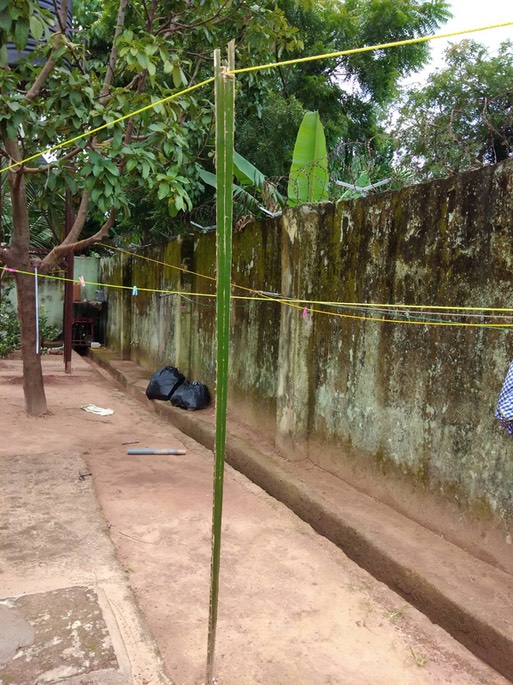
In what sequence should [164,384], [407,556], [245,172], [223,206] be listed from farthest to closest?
[164,384]
[245,172]
[407,556]
[223,206]

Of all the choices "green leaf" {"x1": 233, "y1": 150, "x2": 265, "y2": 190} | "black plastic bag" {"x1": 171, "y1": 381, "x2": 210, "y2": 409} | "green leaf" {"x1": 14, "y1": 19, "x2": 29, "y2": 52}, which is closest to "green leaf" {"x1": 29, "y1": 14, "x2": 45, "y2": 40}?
"green leaf" {"x1": 14, "y1": 19, "x2": 29, "y2": 52}

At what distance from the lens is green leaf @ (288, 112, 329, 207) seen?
5.46 m

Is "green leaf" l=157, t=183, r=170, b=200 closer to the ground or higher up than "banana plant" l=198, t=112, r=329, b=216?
closer to the ground

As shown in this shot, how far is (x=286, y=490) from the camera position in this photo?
4508mm

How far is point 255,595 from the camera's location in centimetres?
311

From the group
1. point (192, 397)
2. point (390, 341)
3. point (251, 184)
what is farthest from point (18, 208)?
point (390, 341)

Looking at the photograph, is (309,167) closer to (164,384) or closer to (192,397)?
(192,397)

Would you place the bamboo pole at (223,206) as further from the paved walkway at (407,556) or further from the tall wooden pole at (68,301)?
the tall wooden pole at (68,301)

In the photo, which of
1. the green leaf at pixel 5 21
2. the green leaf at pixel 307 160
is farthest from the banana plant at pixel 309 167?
the green leaf at pixel 5 21

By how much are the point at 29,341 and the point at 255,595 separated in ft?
15.9

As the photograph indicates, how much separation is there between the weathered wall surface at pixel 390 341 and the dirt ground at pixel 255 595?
78 centimetres

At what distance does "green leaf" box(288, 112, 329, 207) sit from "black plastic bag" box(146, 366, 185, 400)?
11.0 feet

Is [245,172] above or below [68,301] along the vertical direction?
above

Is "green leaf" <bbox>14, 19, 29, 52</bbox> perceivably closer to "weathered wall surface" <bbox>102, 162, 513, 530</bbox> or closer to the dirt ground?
"weathered wall surface" <bbox>102, 162, 513, 530</bbox>
